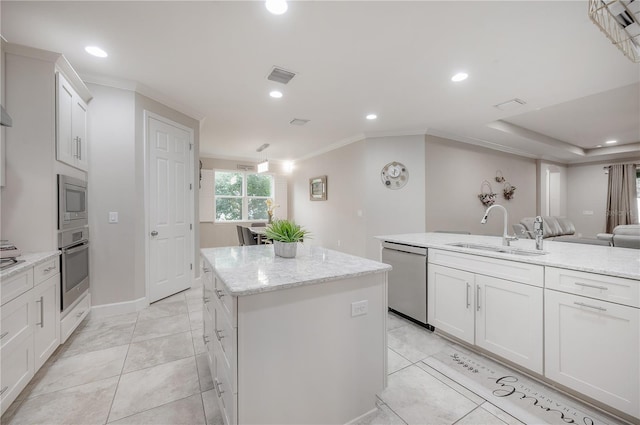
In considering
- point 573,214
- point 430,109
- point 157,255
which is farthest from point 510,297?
Result: point 573,214

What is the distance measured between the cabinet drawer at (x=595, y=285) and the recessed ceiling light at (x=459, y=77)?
7.07 ft

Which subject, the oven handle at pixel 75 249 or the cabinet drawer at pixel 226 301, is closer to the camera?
the cabinet drawer at pixel 226 301

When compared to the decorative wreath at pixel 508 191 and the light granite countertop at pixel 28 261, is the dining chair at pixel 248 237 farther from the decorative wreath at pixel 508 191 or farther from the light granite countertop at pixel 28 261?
the decorative wreath at pixel 508 191

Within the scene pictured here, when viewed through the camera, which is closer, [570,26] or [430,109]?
[570,26]

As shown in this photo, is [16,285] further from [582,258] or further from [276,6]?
[582,258]

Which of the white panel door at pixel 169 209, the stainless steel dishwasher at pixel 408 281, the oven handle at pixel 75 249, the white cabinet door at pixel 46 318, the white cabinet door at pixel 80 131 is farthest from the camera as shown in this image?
the white panel door at pixel 169 209

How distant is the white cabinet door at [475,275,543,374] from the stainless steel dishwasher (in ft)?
1.77

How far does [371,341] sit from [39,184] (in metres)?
2.80

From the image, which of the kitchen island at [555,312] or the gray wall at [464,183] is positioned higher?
the gray wall at [464,183]

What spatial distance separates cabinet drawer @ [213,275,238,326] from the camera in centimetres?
116

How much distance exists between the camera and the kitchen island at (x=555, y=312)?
4.78ft

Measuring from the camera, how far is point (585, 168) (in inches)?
301

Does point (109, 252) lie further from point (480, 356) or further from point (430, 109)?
point (430, 109)

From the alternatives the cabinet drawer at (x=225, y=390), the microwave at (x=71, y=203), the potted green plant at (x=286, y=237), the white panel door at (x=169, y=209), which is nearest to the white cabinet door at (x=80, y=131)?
the microwave at (x=71, y=203)
